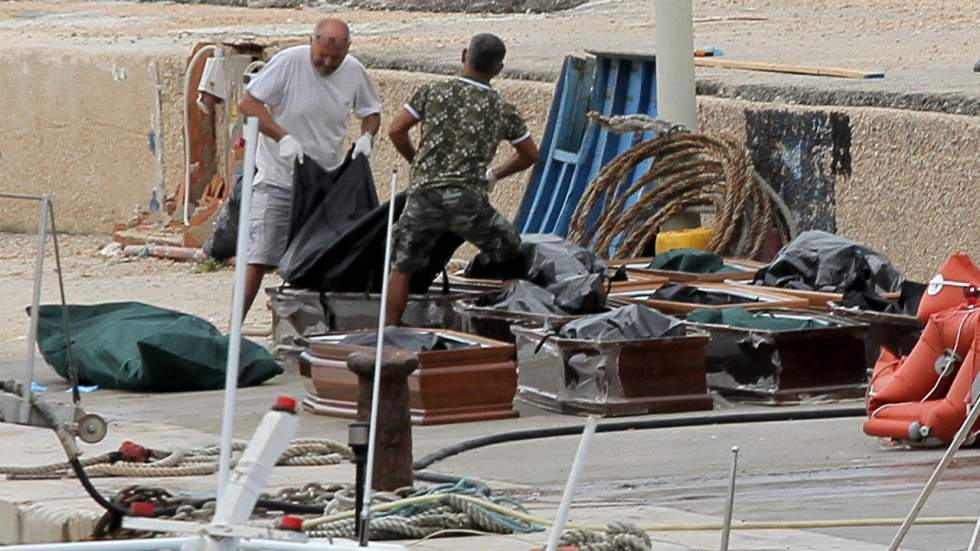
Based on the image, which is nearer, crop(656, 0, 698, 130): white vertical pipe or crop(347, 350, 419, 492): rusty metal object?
crop(347, 350, 419, 492): rusty metal object

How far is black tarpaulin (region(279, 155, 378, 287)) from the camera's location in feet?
35.8

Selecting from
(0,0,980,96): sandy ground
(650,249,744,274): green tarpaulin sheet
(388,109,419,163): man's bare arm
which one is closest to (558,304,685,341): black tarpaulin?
(388,109,419,163): man's bare arm

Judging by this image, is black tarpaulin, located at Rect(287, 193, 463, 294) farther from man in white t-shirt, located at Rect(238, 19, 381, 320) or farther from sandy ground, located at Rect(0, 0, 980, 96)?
sandy ground, located at Rect(0, 0, 980, 96)

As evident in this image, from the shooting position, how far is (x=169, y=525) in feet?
10.8

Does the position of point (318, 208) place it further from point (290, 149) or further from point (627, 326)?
point (627, 326)

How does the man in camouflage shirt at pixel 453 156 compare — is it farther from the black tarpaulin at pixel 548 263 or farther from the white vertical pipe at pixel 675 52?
the white vertical pipe at pixel 675 52

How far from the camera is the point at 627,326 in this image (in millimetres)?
9281

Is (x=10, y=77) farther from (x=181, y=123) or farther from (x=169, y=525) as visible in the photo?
(x=169, y=525)

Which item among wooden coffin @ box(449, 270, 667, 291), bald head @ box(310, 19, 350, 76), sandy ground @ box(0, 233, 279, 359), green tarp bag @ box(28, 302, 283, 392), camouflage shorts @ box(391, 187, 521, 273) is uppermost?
bald head @ box(310, 19, 350, 76)

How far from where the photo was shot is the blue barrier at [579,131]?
14.0m

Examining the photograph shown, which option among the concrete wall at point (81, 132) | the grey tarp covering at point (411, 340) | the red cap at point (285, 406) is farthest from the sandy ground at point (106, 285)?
the red cap at point (285, 406)

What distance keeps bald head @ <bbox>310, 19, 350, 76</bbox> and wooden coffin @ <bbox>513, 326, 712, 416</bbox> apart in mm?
2370

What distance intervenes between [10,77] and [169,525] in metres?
16.4

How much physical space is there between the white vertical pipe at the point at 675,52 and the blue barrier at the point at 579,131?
133cm
